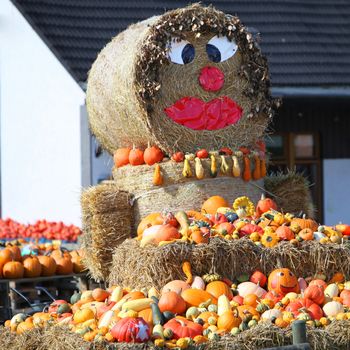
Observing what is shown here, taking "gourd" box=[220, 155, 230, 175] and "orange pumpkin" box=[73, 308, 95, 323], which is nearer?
"orange pumpkin" box=[73, 308, 95, 323]

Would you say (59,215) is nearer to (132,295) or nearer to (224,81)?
(224,81)

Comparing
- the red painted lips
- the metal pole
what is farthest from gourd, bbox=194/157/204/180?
the metal pole

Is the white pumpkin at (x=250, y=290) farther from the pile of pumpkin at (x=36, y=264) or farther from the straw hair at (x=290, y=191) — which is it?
the pile of pumpkin at (x=36, y=264)

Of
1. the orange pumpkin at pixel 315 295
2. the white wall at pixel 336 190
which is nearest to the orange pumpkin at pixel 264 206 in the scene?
the orange pumpkin at pixel 315 295

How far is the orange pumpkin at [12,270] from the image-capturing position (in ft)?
30.5

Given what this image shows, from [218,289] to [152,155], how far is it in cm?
193

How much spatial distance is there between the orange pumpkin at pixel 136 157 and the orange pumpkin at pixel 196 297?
80.3 inches

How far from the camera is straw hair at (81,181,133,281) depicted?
8.47 metres

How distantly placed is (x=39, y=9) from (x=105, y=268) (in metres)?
6.63

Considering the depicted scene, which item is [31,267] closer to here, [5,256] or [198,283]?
[5,256]

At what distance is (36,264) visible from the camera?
9555 millimetres

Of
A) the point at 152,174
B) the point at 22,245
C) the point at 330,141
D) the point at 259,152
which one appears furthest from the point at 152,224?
the point at 330,141

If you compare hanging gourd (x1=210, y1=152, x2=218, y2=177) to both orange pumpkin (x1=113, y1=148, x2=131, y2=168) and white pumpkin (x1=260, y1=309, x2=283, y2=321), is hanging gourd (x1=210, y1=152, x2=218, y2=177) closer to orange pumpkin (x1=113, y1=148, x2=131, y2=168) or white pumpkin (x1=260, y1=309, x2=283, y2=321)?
orange pumpkin (x1=113, y1=148, x2=131, y2=168)

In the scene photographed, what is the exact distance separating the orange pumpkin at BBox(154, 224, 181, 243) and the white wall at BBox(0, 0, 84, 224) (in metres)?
6.02
